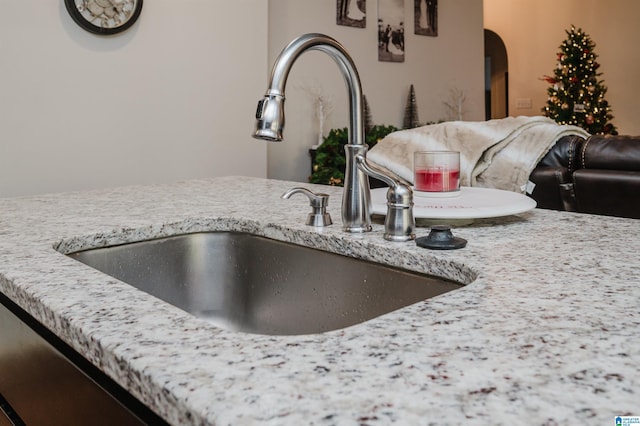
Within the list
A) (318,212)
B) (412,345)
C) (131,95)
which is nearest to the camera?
(412,345)

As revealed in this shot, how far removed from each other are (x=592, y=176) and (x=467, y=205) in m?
1.42

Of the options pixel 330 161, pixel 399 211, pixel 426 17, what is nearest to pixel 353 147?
pixel 399 211

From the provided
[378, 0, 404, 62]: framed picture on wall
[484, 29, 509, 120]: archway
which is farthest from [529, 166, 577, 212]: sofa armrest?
[484, 29, 509, 120]: archway

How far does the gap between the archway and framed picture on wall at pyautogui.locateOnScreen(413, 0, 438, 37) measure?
242 centimetres

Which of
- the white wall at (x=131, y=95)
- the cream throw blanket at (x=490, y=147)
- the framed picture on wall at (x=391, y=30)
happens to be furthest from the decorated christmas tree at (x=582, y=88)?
the cream throw blanket at (x=490, y=147)

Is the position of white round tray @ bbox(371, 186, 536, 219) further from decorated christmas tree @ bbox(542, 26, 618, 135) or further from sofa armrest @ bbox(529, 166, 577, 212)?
decorated christmas tree @ bbox(542, 26, 618, 135)

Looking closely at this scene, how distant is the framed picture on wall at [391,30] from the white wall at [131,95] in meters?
1.58

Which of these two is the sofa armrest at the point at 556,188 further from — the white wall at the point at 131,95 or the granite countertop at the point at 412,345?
the white wall at the point at 131,95

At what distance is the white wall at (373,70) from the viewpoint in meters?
4.77

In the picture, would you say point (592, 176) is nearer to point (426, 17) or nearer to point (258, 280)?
point (258, 280)

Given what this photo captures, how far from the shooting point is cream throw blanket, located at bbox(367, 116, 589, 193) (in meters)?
2.47

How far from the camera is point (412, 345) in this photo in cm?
51

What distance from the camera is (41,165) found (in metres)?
→ 3.25

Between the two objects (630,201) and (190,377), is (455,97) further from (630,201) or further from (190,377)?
(190,377)
